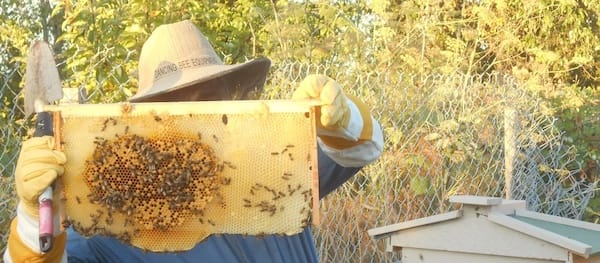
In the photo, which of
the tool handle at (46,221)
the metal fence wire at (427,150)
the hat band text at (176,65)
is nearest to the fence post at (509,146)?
the metal fence wire at (427,150)

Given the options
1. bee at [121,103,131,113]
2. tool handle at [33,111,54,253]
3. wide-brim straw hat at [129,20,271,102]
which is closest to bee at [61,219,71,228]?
tool handle at [33,111,54,253]

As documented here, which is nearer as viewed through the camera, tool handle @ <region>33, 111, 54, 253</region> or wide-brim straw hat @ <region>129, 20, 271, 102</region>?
tool handle @ <region>33, 111, 54, 253</region>

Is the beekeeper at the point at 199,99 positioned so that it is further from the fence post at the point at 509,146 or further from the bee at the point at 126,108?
the fence post at the point at 509,146

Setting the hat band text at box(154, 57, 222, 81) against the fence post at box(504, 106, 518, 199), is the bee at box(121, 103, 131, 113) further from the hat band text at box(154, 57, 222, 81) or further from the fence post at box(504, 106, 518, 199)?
the fence post at box(504, 106, 518, 199)

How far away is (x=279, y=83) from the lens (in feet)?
11.8

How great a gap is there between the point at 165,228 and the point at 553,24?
8737mm

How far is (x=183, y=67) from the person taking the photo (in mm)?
2080

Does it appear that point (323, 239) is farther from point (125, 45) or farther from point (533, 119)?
point (533, 119)

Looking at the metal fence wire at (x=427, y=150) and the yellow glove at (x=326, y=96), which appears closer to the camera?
the yellow glove at (x=326, y=96)

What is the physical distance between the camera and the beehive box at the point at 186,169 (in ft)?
5.41

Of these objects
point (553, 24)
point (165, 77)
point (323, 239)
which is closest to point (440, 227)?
point (323, 239)

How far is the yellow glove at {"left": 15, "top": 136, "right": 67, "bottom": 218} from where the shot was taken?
146 cm

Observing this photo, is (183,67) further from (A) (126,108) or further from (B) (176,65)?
(A) (126,108)

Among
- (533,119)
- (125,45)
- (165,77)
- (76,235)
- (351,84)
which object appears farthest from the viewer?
(533,119)
